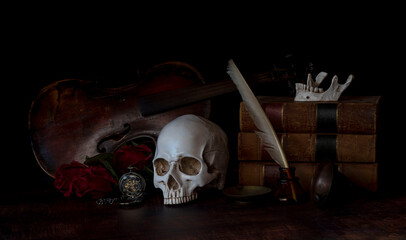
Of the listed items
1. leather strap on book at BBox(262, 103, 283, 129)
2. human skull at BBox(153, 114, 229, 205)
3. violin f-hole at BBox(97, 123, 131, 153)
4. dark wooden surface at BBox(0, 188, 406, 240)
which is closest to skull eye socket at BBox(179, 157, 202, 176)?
human skull at BBox(153, 114, 229, 205)

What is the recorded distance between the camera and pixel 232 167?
2.43m

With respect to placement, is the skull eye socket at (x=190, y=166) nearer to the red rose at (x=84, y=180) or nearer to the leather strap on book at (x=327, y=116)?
the red rose at (x=84, y=180)

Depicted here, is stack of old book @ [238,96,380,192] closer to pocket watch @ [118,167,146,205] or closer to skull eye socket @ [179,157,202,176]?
skull eye socket @ [179,157,202,176]

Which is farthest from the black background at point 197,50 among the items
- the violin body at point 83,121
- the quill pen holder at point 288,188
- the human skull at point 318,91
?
the quill pen holder at point 288,188

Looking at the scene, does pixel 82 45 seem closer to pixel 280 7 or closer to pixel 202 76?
pixel 202 76

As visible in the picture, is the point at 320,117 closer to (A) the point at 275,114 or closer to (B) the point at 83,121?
(A) the point at 275,114

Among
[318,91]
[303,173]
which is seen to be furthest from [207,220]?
[318,91]

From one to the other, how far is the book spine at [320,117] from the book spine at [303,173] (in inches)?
5.0

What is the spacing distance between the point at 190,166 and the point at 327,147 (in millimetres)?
507

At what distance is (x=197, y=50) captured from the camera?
7.63 ft

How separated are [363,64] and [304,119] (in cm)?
82

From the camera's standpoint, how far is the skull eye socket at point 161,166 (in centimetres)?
171

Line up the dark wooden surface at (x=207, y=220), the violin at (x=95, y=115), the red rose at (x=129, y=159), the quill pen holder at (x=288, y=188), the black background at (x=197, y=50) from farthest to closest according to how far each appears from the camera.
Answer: the black background at (x=197, y=50), the violin at (x=95, y=115), the red rose at (x=129, y=159), the quill pen holder at (x=288, y=188), the dark wooden surface at (x=207, y=220)

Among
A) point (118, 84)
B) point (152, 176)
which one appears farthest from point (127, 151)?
point (118, 84)
